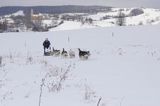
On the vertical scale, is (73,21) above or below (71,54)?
below

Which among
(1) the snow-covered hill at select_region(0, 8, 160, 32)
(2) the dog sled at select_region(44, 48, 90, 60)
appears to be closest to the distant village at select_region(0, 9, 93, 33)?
(1) the snow-covered hill at select_region(0, 8, 160, 32)

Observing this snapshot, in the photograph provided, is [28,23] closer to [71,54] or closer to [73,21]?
[73,21]

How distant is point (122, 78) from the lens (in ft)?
40.0

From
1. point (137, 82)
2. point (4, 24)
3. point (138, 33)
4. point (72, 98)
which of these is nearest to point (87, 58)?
point (137, 82)

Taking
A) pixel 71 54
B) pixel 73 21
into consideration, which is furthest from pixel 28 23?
pixel 71 54

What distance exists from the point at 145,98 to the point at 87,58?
11711 mm

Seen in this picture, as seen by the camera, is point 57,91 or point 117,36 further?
point 117,36

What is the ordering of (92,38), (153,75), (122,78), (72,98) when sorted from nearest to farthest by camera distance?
1. (72,98)
2. (122,78)
3. (153,75)
4. (92,38)

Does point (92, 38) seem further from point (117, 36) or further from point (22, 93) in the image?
point (22, 93)

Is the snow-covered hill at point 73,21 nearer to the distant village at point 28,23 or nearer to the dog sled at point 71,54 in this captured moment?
the distant village at point 28,23

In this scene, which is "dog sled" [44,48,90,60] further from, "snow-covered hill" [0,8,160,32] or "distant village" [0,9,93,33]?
"distant village" [0,9,93,33]

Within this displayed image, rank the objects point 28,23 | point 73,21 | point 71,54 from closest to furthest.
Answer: point 71,54
point 73,21
point 28,23

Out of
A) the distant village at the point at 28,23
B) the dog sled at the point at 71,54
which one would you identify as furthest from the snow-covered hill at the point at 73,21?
the dog sled at the point at 71,54

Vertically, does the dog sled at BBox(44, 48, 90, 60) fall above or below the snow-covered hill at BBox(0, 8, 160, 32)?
above
